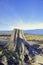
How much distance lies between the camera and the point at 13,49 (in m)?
9.52

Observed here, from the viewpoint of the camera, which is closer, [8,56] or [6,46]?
[8,56]

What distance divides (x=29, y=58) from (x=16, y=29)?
1.57m

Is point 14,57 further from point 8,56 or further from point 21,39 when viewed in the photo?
point 21,39

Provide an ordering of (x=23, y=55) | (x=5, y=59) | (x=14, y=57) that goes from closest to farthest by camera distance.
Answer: (x=5, y=59) < (x=14, y=57) < (x=23, y=55)

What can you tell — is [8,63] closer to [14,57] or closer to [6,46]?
[14,57]

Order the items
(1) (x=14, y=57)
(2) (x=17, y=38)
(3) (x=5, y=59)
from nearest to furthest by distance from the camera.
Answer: (3) (x=5, y=59), (1) (x=14, y=57), (2) (x=17, y=38)

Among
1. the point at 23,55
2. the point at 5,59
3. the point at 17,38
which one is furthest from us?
the point at 17,38

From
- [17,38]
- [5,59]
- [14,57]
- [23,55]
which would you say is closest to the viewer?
[5,59]

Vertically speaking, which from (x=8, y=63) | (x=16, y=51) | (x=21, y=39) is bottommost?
(x=8, y=63)

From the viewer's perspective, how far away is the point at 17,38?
993 cm

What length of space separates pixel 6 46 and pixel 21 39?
0.86 metres

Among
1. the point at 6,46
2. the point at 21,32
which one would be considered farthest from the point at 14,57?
the point at 21,32

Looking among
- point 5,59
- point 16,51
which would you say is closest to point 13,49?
point 16,51

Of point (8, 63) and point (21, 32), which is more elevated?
point (21, 32)
